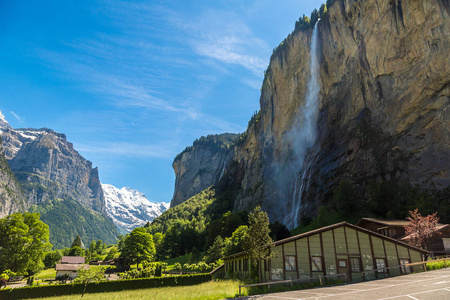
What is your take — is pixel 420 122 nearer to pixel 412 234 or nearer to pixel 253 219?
pixel 412 234

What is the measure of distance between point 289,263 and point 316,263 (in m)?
2.73

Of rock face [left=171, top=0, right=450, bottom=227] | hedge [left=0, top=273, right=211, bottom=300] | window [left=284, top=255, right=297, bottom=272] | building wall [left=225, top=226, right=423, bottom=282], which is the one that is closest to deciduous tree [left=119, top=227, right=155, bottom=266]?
hedge [left=0, top=273, right=211, bottom=300]

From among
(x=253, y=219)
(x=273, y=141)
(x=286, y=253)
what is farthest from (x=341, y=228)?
(x=273, y=141)

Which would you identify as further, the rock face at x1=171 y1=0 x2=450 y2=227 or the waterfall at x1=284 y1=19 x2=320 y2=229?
the waterfall at x1=284 y1=19 x2=320 y2=229

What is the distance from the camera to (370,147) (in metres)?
64.4

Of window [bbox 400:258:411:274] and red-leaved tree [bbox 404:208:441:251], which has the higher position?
red-leaved tree [bbox 404:208:441:251]

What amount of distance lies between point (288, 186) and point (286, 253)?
71.1 m

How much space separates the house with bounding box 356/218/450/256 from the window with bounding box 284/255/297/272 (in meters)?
19.0

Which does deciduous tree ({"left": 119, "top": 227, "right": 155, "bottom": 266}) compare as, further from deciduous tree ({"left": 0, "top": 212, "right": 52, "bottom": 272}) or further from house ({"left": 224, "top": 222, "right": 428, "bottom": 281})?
house ({"left": 224, "top": 222, "right": 428, "bottom": 281})

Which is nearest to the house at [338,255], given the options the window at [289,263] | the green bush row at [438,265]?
the window at [289,263]

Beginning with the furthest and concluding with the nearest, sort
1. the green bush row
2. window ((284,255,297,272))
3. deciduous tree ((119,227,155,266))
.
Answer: deciduous tree ((119,227,155,266)) → the green bush row → window ((284,255,297,272))

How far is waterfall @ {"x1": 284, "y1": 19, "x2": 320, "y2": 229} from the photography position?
279 feet

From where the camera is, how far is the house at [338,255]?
2663 cm

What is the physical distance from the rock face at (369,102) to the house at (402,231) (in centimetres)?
1422
